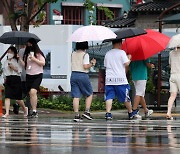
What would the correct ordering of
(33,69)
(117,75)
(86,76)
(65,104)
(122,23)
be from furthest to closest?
(122,23) < (65,104) < (33,69) < (86,76) < (117,75)

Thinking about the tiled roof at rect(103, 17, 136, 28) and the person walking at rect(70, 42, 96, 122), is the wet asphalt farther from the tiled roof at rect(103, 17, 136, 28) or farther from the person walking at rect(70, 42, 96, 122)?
the tiled roof at rect(103, 17, 136, 28)

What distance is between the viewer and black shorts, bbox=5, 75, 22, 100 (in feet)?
61.5

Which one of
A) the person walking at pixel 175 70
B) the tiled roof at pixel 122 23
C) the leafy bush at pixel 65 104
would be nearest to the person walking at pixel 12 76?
the person walking at pixel 175 70

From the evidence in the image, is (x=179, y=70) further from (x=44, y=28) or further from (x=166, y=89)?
(x=44, y=28)

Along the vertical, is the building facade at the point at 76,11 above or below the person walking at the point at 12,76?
above

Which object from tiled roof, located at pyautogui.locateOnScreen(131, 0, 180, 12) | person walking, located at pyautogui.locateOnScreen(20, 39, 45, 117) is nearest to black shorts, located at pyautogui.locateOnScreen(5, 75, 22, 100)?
person walking, located at pyautogui.locateOnScreen(20, 39, 45, 117)

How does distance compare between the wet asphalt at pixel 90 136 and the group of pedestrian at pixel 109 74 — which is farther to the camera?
the group of pedestrian at pixel 109 74

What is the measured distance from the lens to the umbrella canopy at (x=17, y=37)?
1958 centimetres

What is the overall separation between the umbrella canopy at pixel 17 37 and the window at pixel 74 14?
80.6 feet

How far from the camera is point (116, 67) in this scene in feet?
54.5

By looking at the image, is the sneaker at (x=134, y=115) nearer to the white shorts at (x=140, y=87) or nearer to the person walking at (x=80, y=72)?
the white shorts at (x=140, y=87)

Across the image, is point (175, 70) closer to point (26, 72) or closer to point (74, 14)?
point (26, 72)

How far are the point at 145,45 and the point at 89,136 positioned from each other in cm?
512

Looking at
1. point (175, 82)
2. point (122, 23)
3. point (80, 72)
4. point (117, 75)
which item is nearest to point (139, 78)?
point (175, 82)
